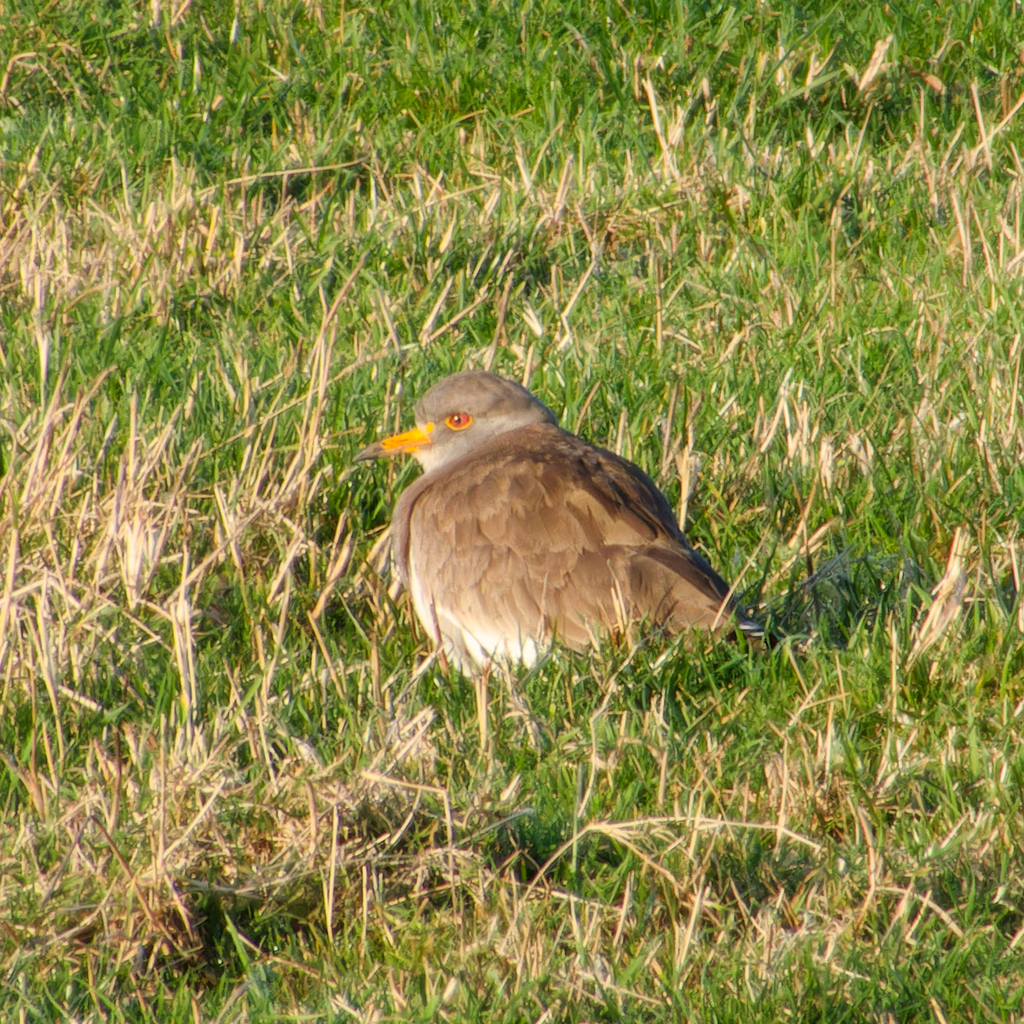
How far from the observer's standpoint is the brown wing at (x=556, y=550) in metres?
4.30

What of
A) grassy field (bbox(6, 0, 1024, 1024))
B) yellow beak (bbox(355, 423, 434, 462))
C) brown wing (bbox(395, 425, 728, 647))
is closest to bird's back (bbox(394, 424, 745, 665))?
brown wing (bbox(395, 425, 728, 647))

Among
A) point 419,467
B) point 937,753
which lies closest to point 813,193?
point 419,467

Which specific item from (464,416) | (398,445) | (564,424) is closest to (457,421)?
(464,416)

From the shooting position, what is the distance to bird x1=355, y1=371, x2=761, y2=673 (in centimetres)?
429

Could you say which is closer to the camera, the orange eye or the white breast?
the white breast

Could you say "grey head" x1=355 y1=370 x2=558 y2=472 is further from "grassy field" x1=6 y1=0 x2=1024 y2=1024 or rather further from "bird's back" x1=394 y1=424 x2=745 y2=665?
"bird's back" x1=394 y1=424 x2=745 y2=665

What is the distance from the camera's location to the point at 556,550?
14.6 feet

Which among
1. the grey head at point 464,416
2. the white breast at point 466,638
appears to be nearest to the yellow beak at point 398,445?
the grey head at point 464,416

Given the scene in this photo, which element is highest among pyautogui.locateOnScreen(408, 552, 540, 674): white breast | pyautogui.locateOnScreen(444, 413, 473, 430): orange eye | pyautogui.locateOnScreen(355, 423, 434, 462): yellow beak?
pyautogui.locateOnScreen(444, 413, 473, 430): orange eye

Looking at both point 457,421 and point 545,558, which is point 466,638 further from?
point 457,421

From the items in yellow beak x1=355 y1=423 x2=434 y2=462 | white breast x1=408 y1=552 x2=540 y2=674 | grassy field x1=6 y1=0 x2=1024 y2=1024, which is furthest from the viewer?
yellow beak x1=355 y1=423 x2=434 y2=462

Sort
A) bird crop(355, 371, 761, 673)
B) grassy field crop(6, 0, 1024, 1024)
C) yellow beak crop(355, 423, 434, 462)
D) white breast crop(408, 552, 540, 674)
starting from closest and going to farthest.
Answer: grassy field crop(6, 0, 1024, 1024), bird crop(355, 371, 761, 673), white breast crop(408, 552, 540, 674), yellow beak crop(355, 423, 434, 462)

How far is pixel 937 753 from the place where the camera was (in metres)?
3.83

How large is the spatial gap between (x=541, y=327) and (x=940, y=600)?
248cm
